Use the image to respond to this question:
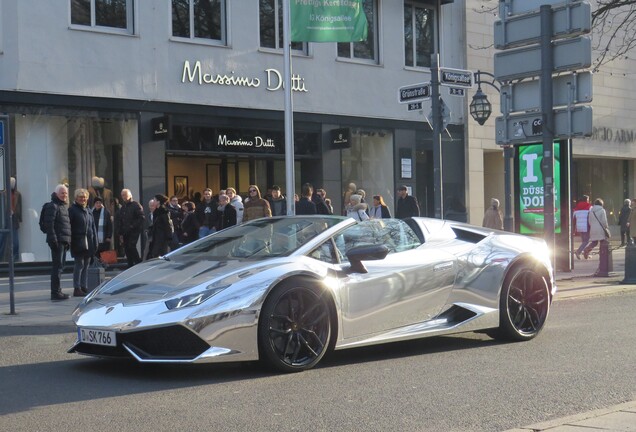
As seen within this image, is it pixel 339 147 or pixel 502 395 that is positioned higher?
pixel 339 147

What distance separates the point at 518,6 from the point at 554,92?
195 centimetres

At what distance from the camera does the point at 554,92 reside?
641 inches

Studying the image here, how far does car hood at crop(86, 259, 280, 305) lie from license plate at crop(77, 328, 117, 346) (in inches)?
11.0

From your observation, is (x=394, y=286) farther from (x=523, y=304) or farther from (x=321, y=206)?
(x=321, y=206)

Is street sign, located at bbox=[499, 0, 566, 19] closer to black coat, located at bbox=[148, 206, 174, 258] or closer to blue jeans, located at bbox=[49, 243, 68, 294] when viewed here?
black coat, located at bbox=[148, 206, 174, 258]

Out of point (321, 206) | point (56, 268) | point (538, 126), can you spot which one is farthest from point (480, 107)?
point (56, 268)

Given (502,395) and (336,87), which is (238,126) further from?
(502,395)

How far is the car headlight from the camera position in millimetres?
7039

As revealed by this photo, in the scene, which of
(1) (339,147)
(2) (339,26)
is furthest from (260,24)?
(2) (339,26)

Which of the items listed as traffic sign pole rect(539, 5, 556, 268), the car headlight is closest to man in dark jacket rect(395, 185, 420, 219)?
traffic sign pole rect(539, 5, 556, 268)

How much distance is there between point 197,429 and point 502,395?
2306 mm

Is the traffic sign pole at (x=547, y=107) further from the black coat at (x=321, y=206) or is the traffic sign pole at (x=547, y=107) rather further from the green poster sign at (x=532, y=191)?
the black coat at (x=321, y=206)

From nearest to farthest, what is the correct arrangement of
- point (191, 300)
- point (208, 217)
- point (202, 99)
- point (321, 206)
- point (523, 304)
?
point (191, 300) → point (523, 304) → point (208, 217) → point (321, 206) → point (202, 99)

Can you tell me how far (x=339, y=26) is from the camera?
16.1 metres
